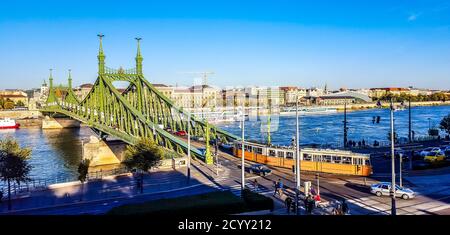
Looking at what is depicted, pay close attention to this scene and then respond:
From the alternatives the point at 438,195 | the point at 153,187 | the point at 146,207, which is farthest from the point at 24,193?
the point at 438,195

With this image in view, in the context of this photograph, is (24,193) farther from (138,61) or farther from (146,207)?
(138,61)

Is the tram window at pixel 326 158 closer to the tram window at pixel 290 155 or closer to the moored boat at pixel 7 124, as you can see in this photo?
the tram window at pixel 290 155

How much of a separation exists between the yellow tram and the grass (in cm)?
1087

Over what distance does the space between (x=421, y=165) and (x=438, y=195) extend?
27.9ft

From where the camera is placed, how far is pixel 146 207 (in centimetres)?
1433

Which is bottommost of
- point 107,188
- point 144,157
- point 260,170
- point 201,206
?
point 107,188

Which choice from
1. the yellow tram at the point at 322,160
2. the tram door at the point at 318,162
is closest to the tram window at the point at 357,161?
the yellow tram at the point at 322,160

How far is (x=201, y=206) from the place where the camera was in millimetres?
14156

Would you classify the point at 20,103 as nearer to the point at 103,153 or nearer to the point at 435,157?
the point at 103,153

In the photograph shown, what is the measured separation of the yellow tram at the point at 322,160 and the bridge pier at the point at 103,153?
1945 cm

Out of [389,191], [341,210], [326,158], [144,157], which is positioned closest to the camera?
[341,210]

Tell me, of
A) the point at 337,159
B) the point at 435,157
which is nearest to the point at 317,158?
the point at 337,159

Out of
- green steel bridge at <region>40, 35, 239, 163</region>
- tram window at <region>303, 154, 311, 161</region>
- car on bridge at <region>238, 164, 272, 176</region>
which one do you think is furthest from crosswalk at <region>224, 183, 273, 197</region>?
green steel bridge at <region>40, 35, 239, 163</region>

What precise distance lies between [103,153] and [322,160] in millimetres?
26362
